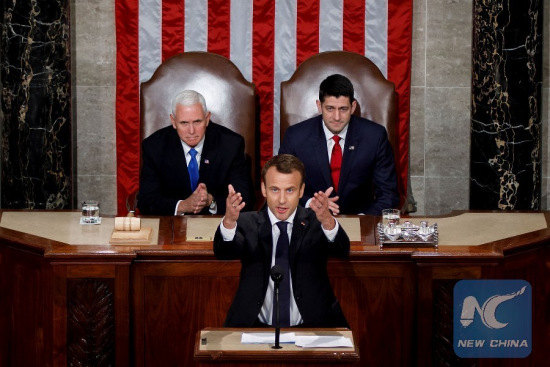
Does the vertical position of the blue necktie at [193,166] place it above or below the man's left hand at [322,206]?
above

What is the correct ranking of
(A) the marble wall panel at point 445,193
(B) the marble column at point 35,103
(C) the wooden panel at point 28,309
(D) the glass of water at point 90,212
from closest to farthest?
(C) the wooden panel at point 28,309, (D) the glass of water at point 90,212, (B) the marble column at point 35,103, (A) the marble wall panel at point 445,193

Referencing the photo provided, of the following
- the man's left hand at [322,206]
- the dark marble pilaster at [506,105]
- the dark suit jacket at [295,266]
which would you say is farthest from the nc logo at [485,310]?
the dark marble pilaster at [506,105]

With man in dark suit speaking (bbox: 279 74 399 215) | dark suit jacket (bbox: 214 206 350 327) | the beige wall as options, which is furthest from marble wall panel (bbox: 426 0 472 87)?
dark suit jacket (bbox: 214 206 350 327)

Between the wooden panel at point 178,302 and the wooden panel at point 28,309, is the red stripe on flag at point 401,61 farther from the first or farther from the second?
the wooden panel at point 28,309

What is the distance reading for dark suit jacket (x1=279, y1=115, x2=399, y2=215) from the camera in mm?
6098

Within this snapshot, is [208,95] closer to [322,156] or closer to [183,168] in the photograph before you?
[183,168]

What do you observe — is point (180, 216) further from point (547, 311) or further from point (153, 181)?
point (547, 311)

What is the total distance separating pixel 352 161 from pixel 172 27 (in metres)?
1.75

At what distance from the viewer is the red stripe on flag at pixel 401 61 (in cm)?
696

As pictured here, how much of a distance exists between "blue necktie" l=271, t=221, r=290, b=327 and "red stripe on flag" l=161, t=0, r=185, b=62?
308cm

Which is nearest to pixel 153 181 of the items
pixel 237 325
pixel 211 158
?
pixel 211 158

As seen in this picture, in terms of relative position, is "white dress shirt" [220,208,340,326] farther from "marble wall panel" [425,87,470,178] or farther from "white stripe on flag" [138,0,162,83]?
"marble wall panel" [425,87,470,178]

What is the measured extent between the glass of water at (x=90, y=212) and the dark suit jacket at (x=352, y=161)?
4.58 feet

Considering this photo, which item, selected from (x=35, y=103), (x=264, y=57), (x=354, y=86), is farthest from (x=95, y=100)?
(x=354, y=86)
